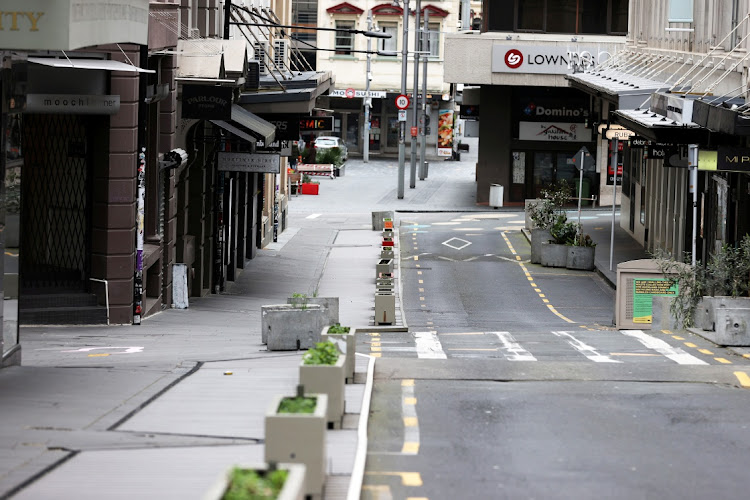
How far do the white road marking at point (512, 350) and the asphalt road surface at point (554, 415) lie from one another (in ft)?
0.11

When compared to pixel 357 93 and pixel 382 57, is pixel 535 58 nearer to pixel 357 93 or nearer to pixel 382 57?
pixel 357 93

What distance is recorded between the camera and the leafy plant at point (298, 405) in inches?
352

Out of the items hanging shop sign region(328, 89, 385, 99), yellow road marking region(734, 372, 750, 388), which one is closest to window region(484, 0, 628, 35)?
hanging shop sign region(328, 89, 385, 99)

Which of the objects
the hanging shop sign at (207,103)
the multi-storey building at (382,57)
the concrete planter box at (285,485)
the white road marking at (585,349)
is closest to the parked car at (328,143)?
the multi-storey building at (382,57)

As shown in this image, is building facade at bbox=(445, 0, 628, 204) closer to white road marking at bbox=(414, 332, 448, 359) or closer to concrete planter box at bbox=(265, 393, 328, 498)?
white road marking at bbox=(414, 332, 448, 359)

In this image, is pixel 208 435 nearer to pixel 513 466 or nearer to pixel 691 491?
pixel 513 466

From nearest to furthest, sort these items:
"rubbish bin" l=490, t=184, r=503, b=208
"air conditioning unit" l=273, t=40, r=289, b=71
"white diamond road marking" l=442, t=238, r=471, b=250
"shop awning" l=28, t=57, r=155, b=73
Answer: "shop awning" l=28, t=57, r=155, b=73
"air conditioning unit" l=273, t=40, r=289, b=71
"white diamond road marking" l=442, t=238, r=471, b=250
"rubbish bin" l=490, t=184, r=503, b=208

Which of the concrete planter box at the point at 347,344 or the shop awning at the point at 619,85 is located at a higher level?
the shop awning at the point at 619,85

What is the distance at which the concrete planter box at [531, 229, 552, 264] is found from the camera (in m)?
37.8

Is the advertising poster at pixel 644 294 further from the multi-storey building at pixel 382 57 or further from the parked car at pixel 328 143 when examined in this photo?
the multi-storey building at pixel 382 57

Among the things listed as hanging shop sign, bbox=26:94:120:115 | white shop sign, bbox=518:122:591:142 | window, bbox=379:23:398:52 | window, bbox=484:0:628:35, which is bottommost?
hanging shop sign, bbox=26:94:120:115

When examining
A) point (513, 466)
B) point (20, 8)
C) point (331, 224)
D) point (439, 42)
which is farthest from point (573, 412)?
point (439, 42)

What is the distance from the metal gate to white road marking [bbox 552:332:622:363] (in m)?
8.10

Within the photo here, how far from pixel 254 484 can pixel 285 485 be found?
0.19m
